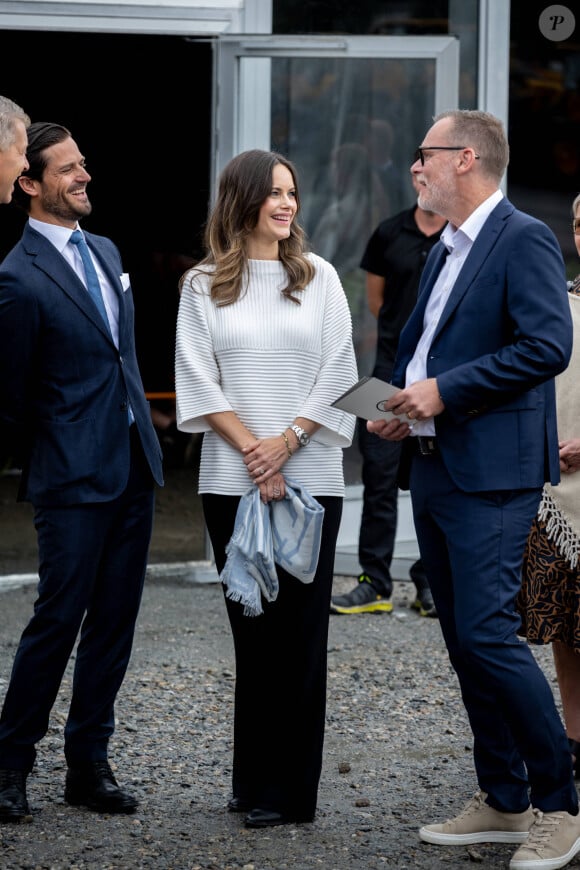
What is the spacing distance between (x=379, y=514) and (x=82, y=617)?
306 centimetres

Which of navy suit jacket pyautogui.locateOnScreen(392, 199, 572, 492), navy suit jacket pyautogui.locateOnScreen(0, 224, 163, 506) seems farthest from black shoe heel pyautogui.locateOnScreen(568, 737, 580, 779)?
navy suit jacket pyautogui.locateOnScreen(0, 224, 163, 506)

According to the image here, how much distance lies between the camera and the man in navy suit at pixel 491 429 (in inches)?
145

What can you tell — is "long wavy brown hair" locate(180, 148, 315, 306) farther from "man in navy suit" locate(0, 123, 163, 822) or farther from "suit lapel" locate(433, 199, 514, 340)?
"suit lapel" locate(433, 199, 514, 340)

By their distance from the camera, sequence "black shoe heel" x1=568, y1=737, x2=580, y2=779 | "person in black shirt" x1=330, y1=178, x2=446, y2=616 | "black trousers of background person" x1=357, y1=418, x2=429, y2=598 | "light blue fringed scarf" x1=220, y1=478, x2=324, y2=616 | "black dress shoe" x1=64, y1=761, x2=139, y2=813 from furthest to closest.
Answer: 1. "black trousers of background person" x1=357, y1=418, x2=429, y2=598
2. "person in black shirt" x1=330, y1=178, x2=446, y2=616
3. "black shoe heel" x1=568, y1=737, x2=580, y2=779
4. "black dress shoe" x1=64, y1=761, x2=139, y2=813
5. "light blue fringed scarf" x1=220, y1=478, x2=324, y2=616

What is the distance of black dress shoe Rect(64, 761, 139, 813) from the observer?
13.8 ft

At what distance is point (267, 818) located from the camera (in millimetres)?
4074

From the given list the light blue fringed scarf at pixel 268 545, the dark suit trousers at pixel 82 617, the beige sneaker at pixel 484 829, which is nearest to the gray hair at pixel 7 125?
the dark suit trousers at pixel 82 617

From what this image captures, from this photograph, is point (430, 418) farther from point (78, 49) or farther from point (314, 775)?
point (78, 49)

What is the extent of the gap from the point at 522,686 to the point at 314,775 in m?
0.78

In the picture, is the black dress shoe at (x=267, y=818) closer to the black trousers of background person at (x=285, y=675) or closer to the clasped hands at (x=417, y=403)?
the black trousers of background person at (x=285, y=675)

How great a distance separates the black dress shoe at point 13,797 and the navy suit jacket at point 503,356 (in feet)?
5.14

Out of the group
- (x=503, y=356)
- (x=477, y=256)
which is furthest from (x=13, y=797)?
(x=477, y=256)

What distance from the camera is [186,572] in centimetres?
793

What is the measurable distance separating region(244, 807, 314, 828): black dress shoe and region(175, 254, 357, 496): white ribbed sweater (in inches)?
36.5
